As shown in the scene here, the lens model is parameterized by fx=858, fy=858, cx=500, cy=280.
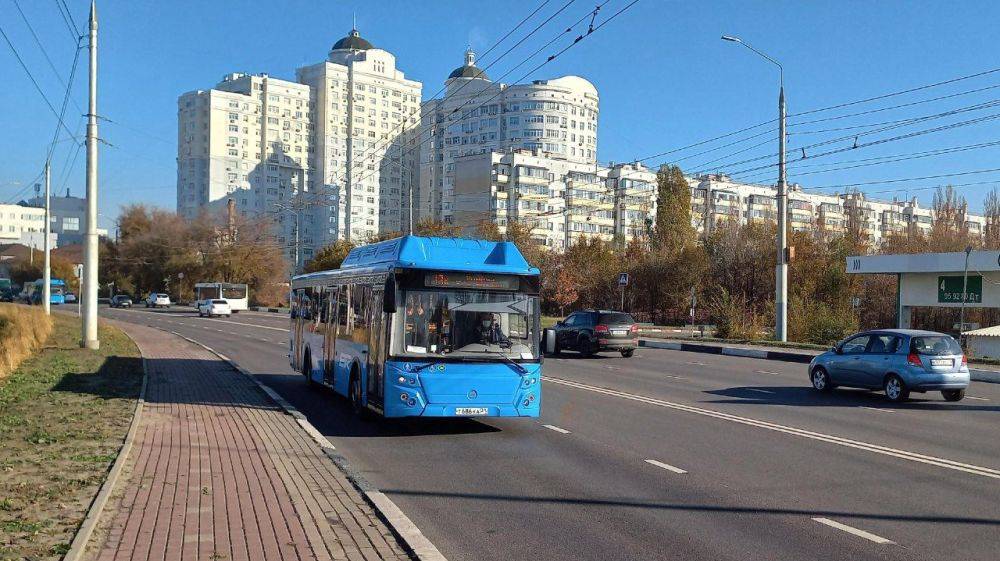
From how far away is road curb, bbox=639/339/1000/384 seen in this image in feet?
75.6

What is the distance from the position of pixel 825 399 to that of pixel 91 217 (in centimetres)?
2050

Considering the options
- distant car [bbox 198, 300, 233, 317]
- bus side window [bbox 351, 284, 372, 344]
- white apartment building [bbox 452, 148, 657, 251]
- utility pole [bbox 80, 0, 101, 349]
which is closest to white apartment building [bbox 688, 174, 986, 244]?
white apartment building [bbox 452, 148, 657, 251]

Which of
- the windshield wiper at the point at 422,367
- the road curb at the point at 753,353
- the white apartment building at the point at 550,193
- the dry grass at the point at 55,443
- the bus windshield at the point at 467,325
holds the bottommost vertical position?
the road curb at the point at 753,353

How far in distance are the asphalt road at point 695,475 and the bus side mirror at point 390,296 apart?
183 centimetres

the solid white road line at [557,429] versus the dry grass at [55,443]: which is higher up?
the dry grass at [55,443]

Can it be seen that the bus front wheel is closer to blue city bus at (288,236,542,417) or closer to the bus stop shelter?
blue city bus at (288,236,542,417)

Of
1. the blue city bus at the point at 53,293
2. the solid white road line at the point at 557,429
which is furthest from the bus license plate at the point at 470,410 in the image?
the blue city bus at the point at 53,293

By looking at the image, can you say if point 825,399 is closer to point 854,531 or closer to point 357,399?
point 357,399

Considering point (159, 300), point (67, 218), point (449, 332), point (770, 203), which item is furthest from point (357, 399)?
point (67, 218)

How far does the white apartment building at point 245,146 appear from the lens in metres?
145

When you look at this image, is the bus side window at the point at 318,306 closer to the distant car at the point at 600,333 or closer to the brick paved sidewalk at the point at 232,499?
the brick paved sidewalk at the point at 232,499

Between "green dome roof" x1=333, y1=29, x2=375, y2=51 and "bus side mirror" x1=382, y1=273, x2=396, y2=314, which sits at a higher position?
"green dome roof" x1=333, y1=29, x2=375, y2=51

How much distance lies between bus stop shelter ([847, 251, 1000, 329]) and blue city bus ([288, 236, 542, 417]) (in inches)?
886

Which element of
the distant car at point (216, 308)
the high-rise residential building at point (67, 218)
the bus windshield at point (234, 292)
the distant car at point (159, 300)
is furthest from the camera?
the high-rise residential building at point (67, 218)
